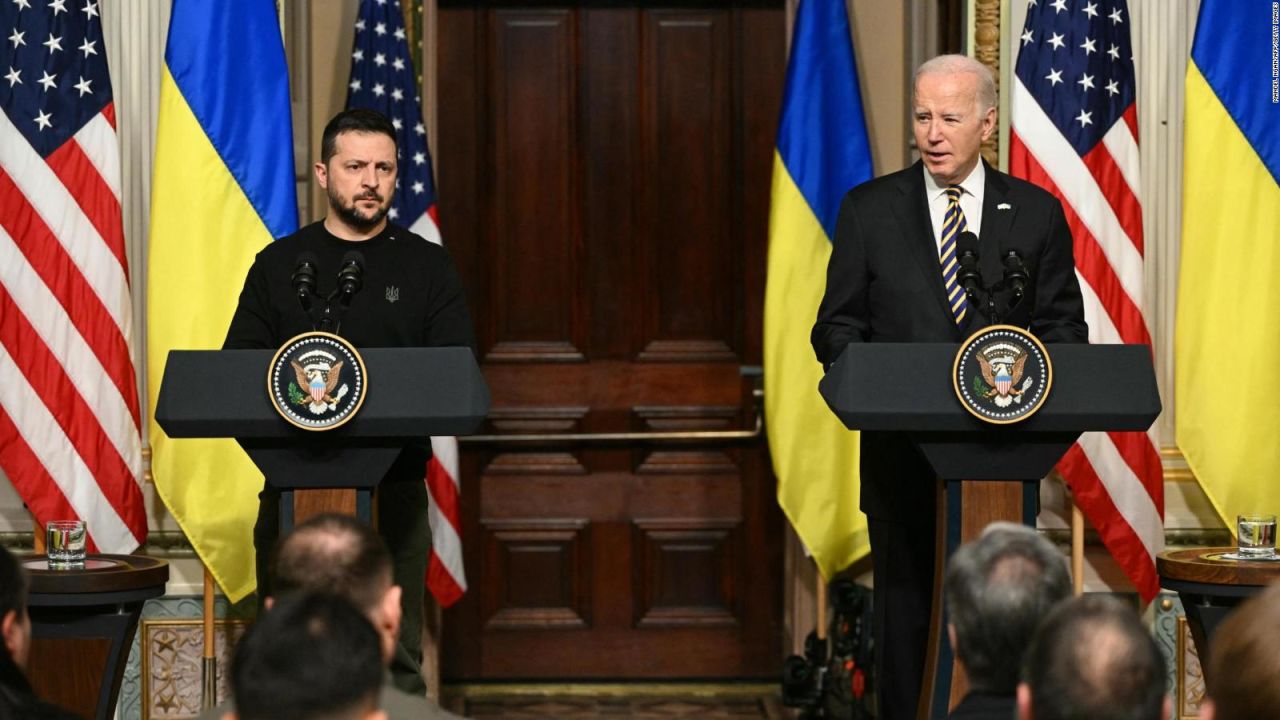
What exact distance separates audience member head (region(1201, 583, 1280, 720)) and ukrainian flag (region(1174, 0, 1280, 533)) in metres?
3.78

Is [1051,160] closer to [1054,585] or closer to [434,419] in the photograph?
[434,419]

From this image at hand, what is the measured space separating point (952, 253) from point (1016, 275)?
43cm

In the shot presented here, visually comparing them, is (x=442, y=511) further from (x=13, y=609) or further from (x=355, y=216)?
(x=13, y=609)

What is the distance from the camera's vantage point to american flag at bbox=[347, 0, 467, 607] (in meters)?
6.02

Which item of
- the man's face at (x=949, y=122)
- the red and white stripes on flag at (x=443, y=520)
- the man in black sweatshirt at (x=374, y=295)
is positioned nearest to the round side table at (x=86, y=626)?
the man in black sweatshirt at (x=374, y=295)

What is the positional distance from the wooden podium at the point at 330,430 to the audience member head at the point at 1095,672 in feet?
6.60

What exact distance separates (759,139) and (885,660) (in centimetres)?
303

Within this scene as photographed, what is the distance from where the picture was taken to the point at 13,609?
107 inches

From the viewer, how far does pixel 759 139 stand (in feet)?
22.6

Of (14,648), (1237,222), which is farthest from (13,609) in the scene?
(1237,222)

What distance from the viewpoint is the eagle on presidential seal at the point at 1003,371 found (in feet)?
12.5

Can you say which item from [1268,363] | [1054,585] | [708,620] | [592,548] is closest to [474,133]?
[592,548]

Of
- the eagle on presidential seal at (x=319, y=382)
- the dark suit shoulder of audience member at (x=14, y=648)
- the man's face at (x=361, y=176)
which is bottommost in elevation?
the dark suit shoulder of audience member at (x=14, y=648)

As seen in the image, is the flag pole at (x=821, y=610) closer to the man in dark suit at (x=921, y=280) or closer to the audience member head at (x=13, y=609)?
the man in dark suit at (x=921, y=280)
